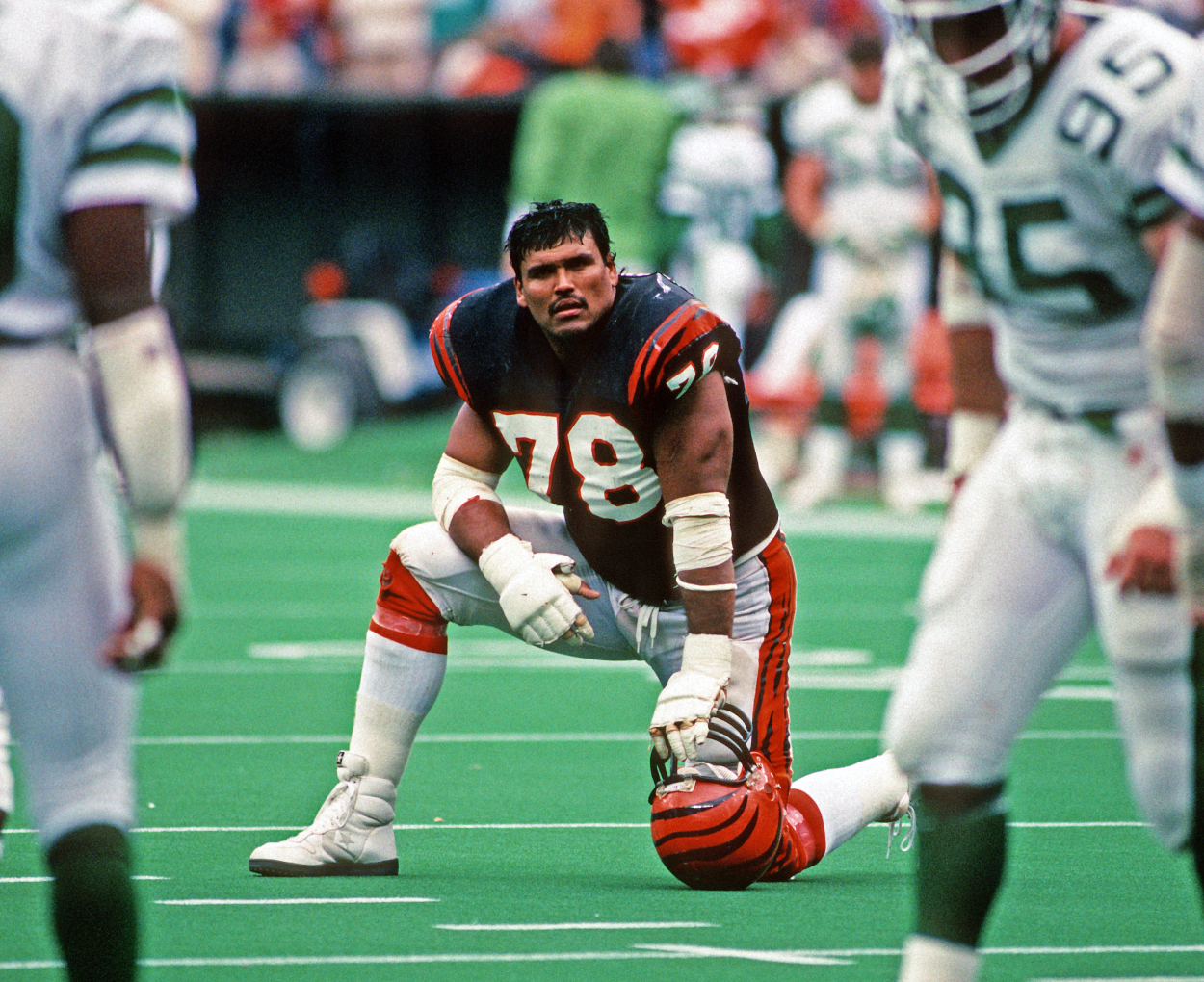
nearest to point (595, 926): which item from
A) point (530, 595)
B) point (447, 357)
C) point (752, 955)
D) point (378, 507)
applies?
point (752, 955)

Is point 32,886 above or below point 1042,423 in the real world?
below

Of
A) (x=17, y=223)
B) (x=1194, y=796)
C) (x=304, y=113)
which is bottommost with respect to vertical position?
(x=1194, y=796)

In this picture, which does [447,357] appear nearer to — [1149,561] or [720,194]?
[1149,561]

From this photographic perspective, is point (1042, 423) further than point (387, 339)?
No

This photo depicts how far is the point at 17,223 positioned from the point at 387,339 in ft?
40.9

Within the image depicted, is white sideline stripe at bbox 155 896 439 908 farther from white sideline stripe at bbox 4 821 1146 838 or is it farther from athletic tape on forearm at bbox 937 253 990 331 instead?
athletic tape on forearm at bbox 937 253 990 331

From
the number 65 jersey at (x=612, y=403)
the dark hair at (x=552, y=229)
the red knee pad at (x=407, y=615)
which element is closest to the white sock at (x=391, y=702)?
the red knee pad at (x=407, y=615)

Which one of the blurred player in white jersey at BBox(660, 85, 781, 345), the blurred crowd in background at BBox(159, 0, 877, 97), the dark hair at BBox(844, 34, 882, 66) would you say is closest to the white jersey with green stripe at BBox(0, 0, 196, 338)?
the dark hair at BBox(844, 34, 882, 66)

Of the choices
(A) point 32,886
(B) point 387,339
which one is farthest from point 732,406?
(B) point 387,339

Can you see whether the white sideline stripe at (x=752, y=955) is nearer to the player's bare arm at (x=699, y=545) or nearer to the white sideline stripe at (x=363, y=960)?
the white sideline stripe at (x=363, y=960)

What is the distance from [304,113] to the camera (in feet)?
51.2

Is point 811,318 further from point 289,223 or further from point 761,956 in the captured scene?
point 761,956

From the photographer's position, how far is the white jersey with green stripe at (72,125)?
2.67 meters

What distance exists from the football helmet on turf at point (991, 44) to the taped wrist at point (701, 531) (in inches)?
52.1
